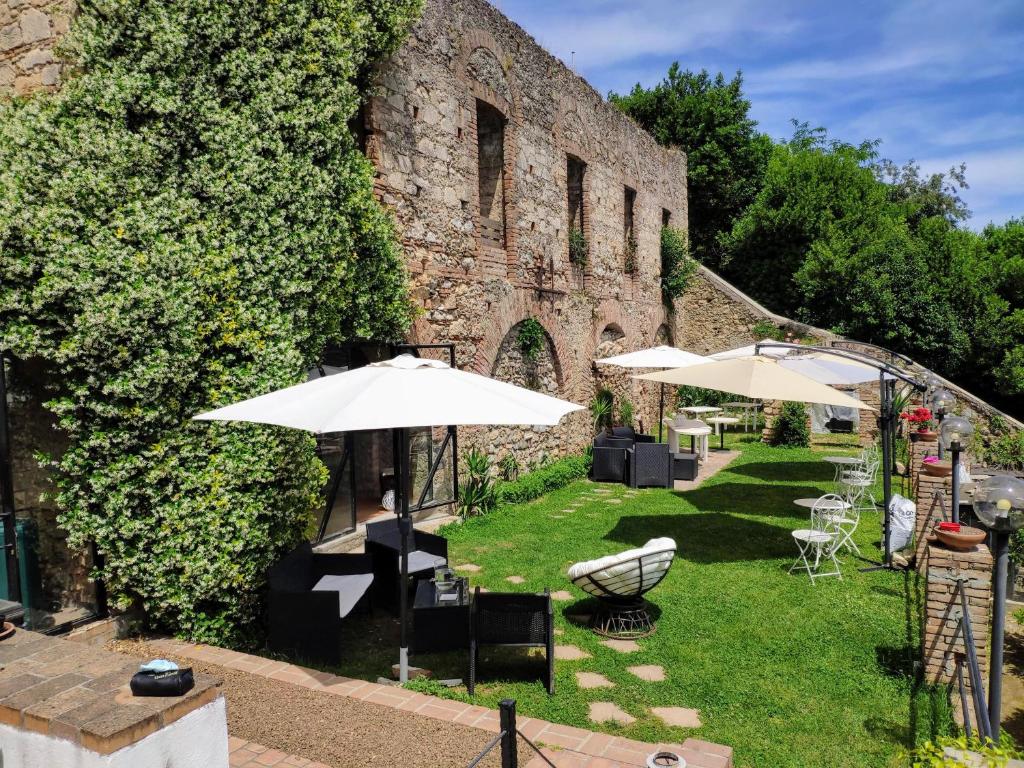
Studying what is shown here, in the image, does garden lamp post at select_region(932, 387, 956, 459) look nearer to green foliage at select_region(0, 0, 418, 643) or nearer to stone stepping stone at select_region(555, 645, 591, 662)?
stone stepping stone at select_region(555, 645, 591, 662)

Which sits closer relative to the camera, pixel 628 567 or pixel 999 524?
pixel 999 524

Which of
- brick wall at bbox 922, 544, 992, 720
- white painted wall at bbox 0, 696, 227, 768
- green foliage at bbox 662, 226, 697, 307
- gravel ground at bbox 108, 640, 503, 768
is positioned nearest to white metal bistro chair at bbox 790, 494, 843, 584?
brick wall at bbox 922, 544, 992, 720

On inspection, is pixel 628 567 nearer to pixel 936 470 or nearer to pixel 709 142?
pixel 936 470

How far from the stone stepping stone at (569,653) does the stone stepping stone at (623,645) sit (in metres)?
0.22

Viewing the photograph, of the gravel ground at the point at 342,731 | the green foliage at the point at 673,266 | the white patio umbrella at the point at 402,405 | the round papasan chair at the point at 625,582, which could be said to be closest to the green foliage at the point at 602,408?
the green foliage at the point at 673,266

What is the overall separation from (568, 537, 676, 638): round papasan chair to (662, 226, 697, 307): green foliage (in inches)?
539

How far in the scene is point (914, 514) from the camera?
7672 millimetres

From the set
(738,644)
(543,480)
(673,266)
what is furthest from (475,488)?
(673,266)

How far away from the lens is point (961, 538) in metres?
4.61

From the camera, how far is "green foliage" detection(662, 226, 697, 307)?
1816 cm

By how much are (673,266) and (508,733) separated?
1697 centimetres

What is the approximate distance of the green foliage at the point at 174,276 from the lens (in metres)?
4.76

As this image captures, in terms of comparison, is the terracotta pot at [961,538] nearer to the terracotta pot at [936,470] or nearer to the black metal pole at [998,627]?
the black metal pole at [998,627]

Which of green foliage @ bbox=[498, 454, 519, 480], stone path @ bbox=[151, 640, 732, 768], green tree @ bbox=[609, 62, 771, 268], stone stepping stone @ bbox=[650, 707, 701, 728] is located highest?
green tree @ bbox=[609, 62, 771, 268]
